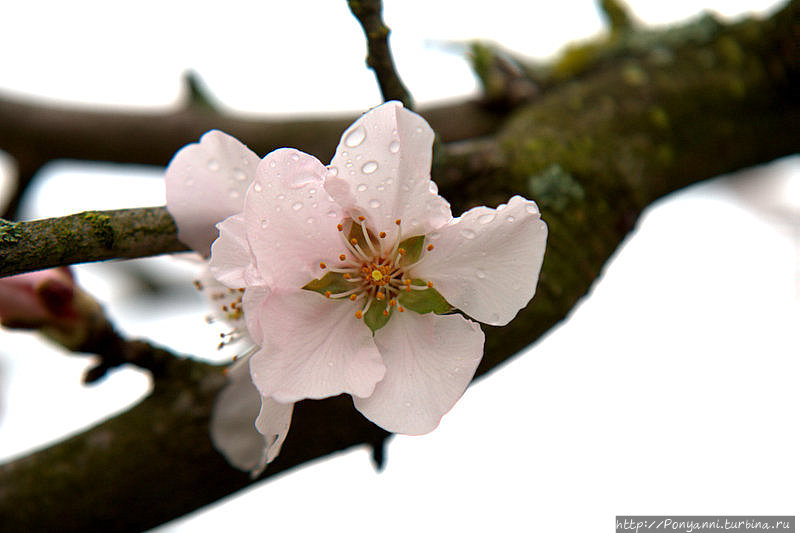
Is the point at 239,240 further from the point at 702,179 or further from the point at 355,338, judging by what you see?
the point at 702,179

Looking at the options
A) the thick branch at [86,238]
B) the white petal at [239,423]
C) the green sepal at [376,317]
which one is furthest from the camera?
the white petal at [239,423]

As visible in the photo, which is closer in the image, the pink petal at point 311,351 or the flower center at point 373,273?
the pink petal at point 311,351

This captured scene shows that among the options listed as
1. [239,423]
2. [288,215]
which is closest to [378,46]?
[288,215]

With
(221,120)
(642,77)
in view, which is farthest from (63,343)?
(642,77)

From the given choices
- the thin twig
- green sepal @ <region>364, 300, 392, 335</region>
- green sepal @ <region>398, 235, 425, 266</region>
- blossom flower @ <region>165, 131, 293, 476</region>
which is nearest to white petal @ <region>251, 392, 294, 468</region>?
blossom flower @ <region>165, 131, 293, 476</region>

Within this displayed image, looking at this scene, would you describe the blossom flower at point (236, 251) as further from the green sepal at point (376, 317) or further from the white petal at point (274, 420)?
the green sepal at point (376, 317)

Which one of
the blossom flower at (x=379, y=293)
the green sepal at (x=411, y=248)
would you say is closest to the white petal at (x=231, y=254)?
the blossom flower at (x=379, y=293)

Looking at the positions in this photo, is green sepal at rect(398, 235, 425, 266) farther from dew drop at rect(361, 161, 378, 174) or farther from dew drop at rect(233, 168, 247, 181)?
dew drop at rect(233, 168, 247, 181)
